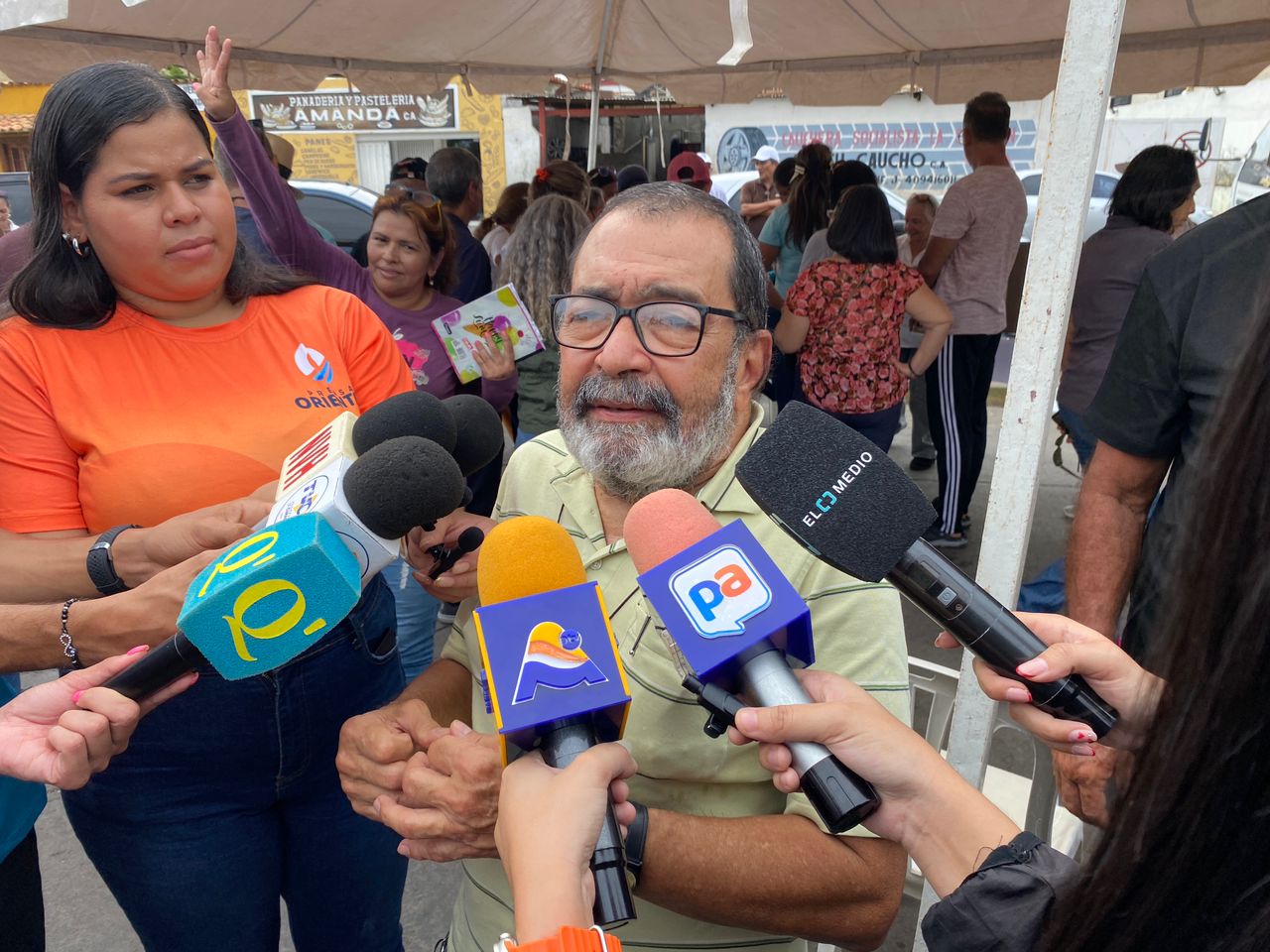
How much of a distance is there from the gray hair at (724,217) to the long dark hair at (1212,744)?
Answer: 1011 millimetres

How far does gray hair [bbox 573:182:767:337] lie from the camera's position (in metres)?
1.56

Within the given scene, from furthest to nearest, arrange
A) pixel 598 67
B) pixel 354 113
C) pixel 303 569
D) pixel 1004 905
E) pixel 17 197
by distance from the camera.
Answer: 1. pixel 354 113
2. pixel 17 197
3. pixel 598 67
4. pixel 303 569
5. pixel 1004 905

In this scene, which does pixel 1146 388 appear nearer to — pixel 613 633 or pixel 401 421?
pixel 613 633

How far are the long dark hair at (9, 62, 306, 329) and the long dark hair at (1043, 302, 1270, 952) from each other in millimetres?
1793

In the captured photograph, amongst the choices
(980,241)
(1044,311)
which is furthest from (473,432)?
(980,241)

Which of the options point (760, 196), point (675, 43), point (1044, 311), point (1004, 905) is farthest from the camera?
point (760, 196)

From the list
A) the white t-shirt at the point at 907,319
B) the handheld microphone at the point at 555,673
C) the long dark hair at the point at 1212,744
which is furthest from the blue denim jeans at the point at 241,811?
the white t-shirt at the point at 907,319

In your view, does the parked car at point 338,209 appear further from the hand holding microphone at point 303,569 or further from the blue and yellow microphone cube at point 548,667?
the blue and yellow microphone cube at point 548,667

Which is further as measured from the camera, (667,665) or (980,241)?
(980,241)

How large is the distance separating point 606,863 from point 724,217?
118 centimetres

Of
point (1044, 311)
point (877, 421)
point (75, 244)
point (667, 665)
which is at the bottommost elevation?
point (877, 421)

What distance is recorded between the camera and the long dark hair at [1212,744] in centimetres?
60

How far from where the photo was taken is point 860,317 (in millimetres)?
4531

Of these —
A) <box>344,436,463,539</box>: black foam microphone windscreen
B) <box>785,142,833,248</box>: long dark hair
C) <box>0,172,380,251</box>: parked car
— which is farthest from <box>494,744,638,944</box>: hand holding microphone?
<box>0,172,380,251</box>: parked car
